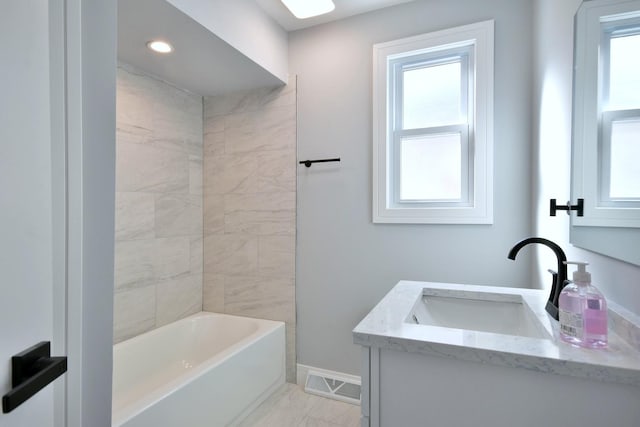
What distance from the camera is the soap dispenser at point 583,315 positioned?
0.81 metres

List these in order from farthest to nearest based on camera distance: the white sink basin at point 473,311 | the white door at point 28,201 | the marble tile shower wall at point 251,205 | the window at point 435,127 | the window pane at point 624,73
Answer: the marble tile shower wall at point 251,205
the window at point 435,127
the white sink basin at point 473,311
the window pane at point 624,73
the white door at point 28,201

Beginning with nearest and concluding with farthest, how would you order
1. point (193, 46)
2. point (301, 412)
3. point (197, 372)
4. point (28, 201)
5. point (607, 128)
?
point (28, 201) → point (607, 128) → point (197, 372) → point (193, 46) → point (301, 412)

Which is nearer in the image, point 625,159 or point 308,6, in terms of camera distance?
point 625,159

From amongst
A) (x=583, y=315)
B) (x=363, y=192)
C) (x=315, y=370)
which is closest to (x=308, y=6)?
(x=363, y=192)

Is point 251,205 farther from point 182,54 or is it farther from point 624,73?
point 624,73

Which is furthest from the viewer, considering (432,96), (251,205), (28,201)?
(251,205)

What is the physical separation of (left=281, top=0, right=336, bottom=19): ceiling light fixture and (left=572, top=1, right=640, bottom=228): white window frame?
1.26 m

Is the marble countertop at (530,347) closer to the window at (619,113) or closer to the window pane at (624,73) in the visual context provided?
the window at (619,113)

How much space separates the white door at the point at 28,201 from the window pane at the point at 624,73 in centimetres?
135

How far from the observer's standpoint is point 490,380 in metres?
0.81

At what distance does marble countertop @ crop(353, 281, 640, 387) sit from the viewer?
722 millimetres

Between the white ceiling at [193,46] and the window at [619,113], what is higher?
the white ceiling at [193,46]

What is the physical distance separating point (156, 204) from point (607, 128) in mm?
2363

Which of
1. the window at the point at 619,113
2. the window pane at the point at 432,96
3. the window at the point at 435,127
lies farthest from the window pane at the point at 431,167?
the window at the point at 619,113
